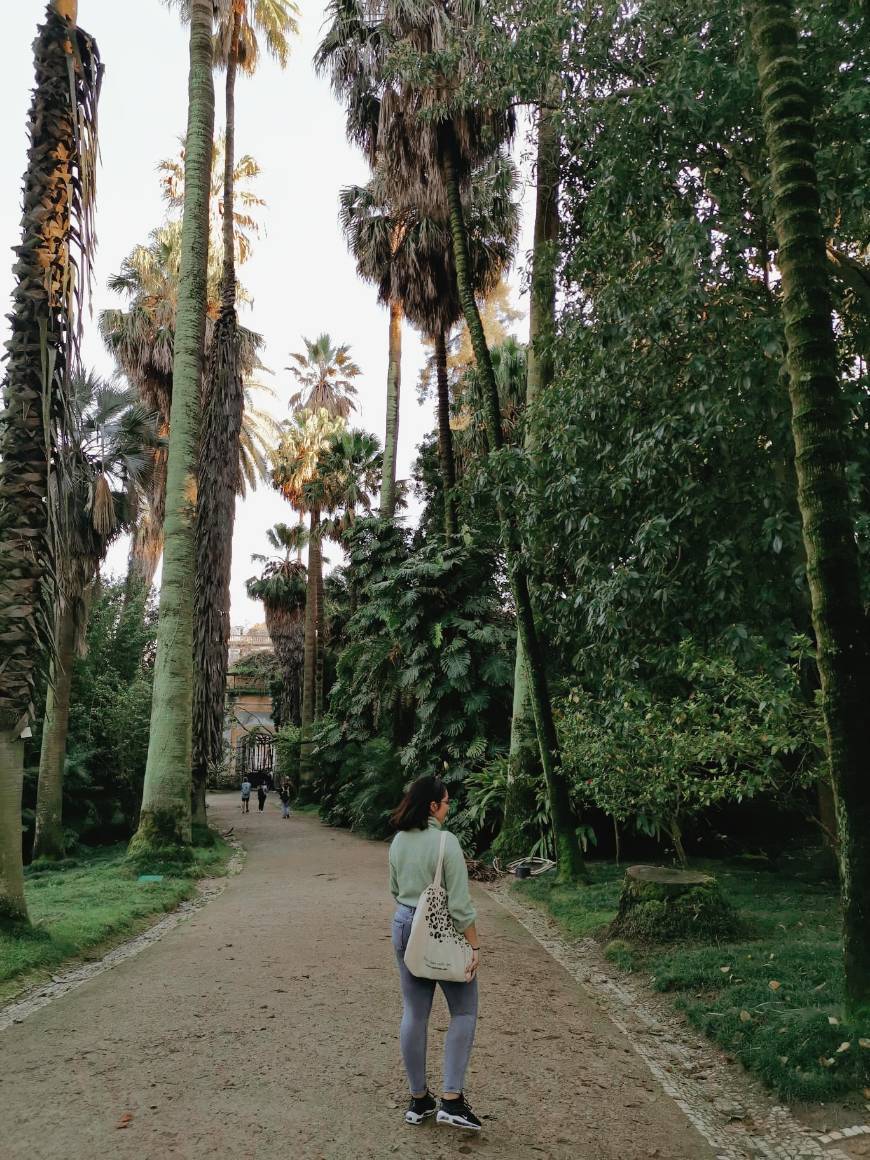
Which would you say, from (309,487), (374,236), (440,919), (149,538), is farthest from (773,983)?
(149,538)

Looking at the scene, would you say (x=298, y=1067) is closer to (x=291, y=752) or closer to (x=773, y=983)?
(x=773, y=983)

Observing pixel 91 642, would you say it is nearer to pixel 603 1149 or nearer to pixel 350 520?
pixel 350 520

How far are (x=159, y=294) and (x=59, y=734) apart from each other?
59.7 feet

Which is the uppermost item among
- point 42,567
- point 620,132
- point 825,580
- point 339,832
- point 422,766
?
point 620,132

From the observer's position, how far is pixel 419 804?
402 centimetres

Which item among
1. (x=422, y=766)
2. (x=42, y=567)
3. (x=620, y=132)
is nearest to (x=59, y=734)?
(x=422, y=766)

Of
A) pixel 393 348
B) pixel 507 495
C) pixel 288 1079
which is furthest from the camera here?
pixel 393 348

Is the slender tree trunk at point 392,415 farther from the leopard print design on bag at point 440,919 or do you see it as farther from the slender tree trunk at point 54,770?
the leopard print design on bag at point 440,919

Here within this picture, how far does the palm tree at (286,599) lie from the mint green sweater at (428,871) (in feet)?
110

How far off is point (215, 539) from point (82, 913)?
31.2 feet

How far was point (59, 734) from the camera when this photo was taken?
16844 millimetres

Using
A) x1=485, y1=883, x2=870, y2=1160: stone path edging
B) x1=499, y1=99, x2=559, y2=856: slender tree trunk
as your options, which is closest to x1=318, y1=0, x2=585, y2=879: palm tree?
x1=499, y1=99, x2=559, y2=856: slender tree trunk

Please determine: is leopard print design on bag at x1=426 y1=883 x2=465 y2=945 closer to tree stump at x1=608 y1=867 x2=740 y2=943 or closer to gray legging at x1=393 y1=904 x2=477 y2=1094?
gray legging at x1=393 y1=904 x2=477 y2=1094

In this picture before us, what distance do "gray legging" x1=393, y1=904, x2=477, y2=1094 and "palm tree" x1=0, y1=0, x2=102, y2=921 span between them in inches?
190
